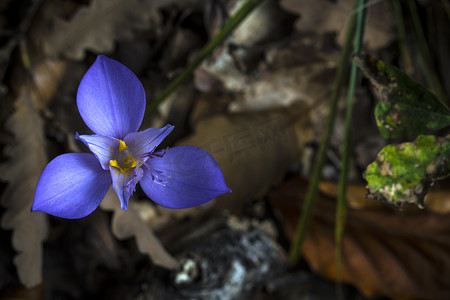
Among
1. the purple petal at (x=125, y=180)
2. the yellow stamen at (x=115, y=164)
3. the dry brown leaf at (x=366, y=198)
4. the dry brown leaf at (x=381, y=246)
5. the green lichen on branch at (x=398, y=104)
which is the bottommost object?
the dry brown leaf at (x=381, y=246)

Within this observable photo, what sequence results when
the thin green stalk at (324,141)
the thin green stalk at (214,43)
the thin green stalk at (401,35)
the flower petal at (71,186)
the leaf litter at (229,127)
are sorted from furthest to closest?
the thin green stalk at (401,35) < the leaf litter at (229,127) < the thin green stalk at (324,141) < the thin green stalk at (214,43) < the flower petal at (71,186)

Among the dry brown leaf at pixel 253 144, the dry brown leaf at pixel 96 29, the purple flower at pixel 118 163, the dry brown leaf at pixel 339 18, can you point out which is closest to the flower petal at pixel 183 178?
the purple flower at pixel 118 163

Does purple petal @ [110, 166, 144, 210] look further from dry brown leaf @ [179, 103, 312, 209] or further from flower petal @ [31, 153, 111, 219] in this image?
dry brown leaf @ [179, 103, 312, 209]

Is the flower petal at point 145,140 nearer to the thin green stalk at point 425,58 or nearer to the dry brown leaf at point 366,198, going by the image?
the dry brown leaf at point 366,198

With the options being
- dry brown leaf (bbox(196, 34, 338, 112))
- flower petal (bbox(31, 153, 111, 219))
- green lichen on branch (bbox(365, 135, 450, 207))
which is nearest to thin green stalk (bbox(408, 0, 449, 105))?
dry brown leaf (bbox(196, 34, 338, 112))

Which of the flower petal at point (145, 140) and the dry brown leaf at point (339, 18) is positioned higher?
the dry brown leaf at point (339, 18)

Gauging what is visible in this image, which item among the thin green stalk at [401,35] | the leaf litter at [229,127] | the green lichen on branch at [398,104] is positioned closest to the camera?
the green lichen on branch at [398,104]

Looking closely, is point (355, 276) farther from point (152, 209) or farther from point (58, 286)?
point (58, 286)
